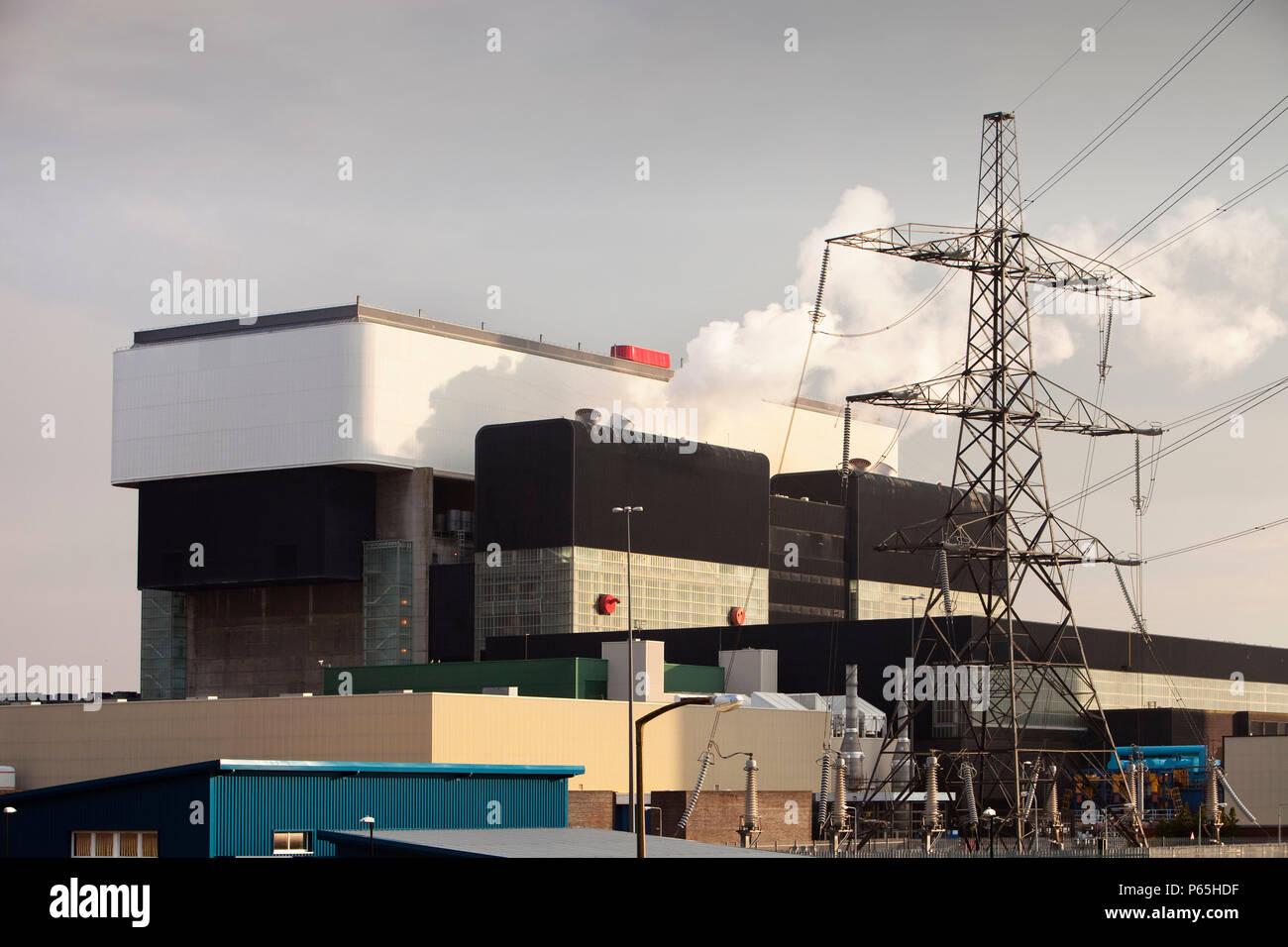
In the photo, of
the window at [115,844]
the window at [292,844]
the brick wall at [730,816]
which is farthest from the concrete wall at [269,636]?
the window at [292,844]

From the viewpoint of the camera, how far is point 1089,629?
391 feet

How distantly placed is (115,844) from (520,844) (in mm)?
13211

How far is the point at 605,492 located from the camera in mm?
126000

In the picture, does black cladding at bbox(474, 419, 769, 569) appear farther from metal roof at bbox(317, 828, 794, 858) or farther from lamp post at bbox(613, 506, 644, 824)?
metal roof at bbox(317, 828, 794, 858)

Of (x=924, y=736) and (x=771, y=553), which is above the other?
(x=771, y=553)

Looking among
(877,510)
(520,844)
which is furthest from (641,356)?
(520,844)

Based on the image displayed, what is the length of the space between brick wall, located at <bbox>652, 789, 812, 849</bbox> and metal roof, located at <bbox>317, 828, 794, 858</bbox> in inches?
876

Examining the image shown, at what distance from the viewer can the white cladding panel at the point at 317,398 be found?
13562 centimetres

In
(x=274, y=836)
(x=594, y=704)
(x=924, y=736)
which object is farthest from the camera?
(x=924, y=736)

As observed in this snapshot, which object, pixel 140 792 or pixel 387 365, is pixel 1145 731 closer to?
pixel 387 365

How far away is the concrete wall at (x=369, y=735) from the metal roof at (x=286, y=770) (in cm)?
900

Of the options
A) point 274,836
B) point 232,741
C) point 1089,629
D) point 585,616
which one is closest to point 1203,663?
point 1089,629

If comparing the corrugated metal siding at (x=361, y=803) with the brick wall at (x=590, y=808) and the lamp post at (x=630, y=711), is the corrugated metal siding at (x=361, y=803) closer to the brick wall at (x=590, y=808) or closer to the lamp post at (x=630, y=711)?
the lamp post at (x=630, y=711)
